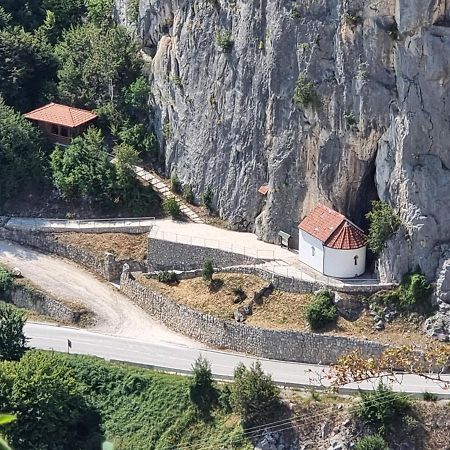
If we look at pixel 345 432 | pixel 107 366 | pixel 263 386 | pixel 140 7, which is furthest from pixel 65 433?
pixel 140 7

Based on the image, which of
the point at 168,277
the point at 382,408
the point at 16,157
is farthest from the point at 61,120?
the point at 382,408

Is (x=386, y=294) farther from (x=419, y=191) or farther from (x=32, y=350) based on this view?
(x=32, y=350)

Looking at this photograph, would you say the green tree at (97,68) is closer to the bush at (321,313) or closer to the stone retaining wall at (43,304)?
the stone retaining wall at (43,304)

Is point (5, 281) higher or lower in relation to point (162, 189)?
lower

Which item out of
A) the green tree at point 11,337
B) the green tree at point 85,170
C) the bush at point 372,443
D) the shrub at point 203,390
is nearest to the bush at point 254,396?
the shrub at point 203,390

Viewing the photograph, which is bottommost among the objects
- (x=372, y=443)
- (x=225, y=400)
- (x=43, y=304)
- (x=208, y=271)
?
(x=372, y=443)

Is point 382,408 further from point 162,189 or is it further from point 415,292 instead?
point 162,189
